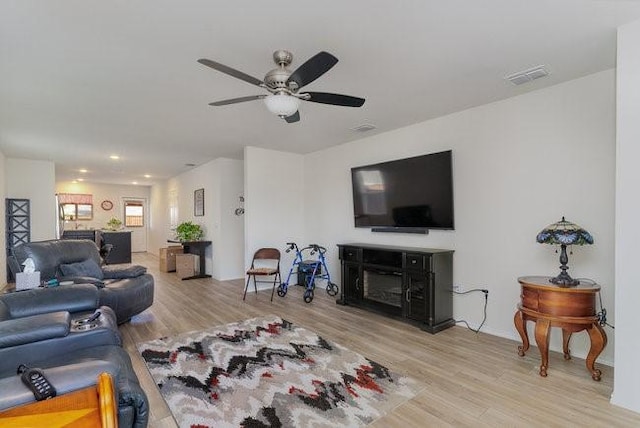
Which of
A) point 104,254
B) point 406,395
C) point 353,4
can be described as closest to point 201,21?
point 353,4

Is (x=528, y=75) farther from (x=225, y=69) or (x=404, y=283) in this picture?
(x=225, y=69)

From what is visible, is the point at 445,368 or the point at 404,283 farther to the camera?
the point at 404,283

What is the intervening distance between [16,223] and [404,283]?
7.59m

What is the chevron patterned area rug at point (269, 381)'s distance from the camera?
2.01 metres

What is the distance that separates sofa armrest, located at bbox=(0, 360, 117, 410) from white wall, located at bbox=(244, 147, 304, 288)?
13.7ft

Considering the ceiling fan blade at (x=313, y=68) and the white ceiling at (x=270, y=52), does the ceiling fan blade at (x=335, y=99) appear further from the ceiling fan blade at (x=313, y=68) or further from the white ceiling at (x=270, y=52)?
the white ceiling at (x=270, y=52)

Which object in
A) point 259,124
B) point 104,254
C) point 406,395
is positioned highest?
point 259,124

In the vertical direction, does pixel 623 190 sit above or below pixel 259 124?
below

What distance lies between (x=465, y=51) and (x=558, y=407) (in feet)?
8.40

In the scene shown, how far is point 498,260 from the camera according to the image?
3402 millimetres

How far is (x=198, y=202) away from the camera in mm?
7395

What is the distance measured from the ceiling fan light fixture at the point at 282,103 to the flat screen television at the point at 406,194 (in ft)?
7.16

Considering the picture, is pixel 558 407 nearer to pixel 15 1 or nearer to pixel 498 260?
pixel 498 260

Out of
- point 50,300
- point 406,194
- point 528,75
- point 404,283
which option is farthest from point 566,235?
point 50,300
